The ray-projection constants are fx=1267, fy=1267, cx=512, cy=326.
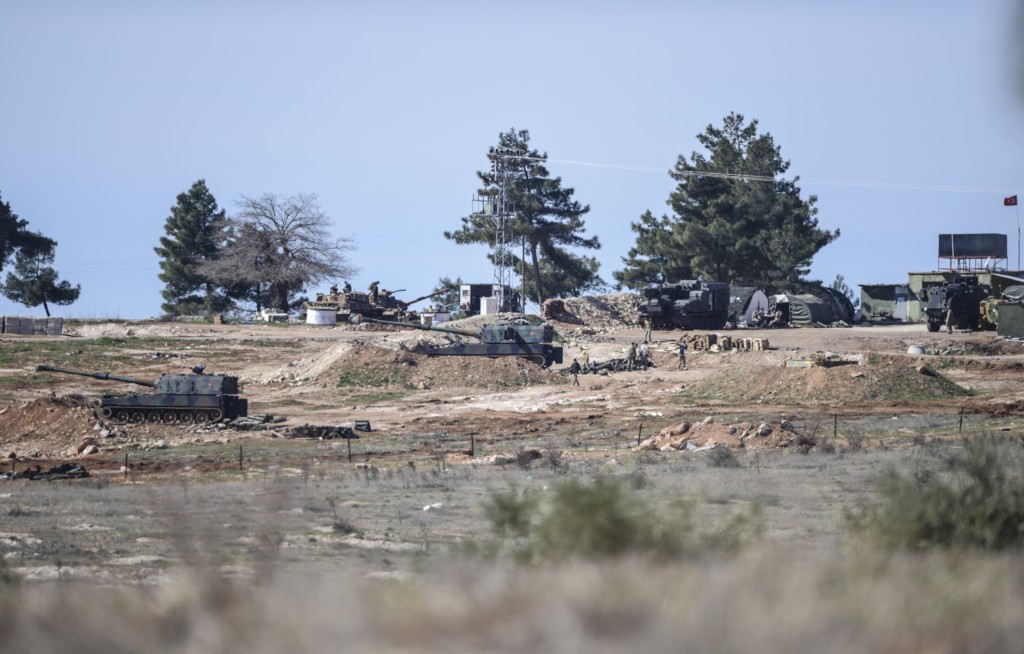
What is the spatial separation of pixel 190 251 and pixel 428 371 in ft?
141

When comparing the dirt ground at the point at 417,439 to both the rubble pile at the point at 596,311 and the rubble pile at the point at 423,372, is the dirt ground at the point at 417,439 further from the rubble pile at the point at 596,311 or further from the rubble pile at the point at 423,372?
the rubble pile at the point at 596,311

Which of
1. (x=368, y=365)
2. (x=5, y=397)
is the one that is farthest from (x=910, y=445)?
(x=5, y=397)

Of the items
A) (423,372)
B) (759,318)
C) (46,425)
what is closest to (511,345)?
(423,372)

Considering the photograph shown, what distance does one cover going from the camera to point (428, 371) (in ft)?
140

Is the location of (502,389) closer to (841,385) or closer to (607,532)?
(841,385)

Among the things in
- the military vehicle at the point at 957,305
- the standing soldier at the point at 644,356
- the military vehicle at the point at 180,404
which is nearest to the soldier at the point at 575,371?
the standing soldier at the point at 644,356

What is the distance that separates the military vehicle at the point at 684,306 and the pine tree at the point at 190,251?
33.2m

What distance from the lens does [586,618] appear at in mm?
4977

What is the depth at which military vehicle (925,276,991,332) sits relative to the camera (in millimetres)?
52281

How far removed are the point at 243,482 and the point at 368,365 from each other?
2415cm

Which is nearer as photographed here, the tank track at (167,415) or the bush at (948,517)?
the bush at (948,517)

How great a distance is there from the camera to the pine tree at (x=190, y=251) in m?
80.6

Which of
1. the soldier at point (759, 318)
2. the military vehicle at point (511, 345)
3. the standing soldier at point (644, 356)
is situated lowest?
the standing soldier at point (644, 356)

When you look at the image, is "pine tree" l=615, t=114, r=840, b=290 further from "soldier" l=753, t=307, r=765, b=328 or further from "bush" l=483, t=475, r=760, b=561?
"bush" l=483, t=475, r=760, b=561
